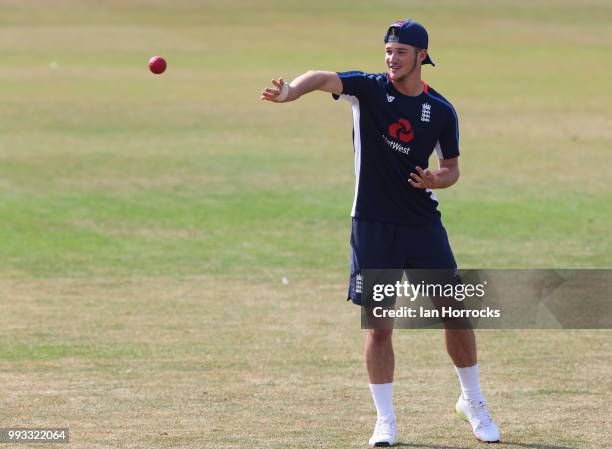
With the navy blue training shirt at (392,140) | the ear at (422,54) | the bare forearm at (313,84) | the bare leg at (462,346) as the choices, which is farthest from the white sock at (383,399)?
the ear at (422,54)

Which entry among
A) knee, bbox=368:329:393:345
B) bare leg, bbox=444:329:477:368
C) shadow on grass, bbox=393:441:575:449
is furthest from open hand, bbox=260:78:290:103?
shadow on grass, bbox=393:441:575:449

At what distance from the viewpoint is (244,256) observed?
16.0m

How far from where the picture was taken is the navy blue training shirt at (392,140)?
8328mm

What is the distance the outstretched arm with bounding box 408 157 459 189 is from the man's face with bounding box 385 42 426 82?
0.61 meters

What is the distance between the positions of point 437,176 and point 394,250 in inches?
22.7

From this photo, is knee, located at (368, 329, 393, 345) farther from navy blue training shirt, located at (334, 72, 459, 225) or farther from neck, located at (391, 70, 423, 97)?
neck, located at (391, 70, 423, 97)

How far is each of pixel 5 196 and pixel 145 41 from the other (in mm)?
42137

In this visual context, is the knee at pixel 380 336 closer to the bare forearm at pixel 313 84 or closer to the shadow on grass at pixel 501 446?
the shadow on grass at pixel 501 446

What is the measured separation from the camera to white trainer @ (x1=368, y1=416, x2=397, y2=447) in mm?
8102

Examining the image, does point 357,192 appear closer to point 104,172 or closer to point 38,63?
point 104,172

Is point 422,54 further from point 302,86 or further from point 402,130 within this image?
point 302,86

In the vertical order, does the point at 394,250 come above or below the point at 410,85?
below

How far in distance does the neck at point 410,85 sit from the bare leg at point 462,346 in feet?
5.21

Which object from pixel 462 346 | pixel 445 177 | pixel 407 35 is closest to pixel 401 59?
pixel 407 35
